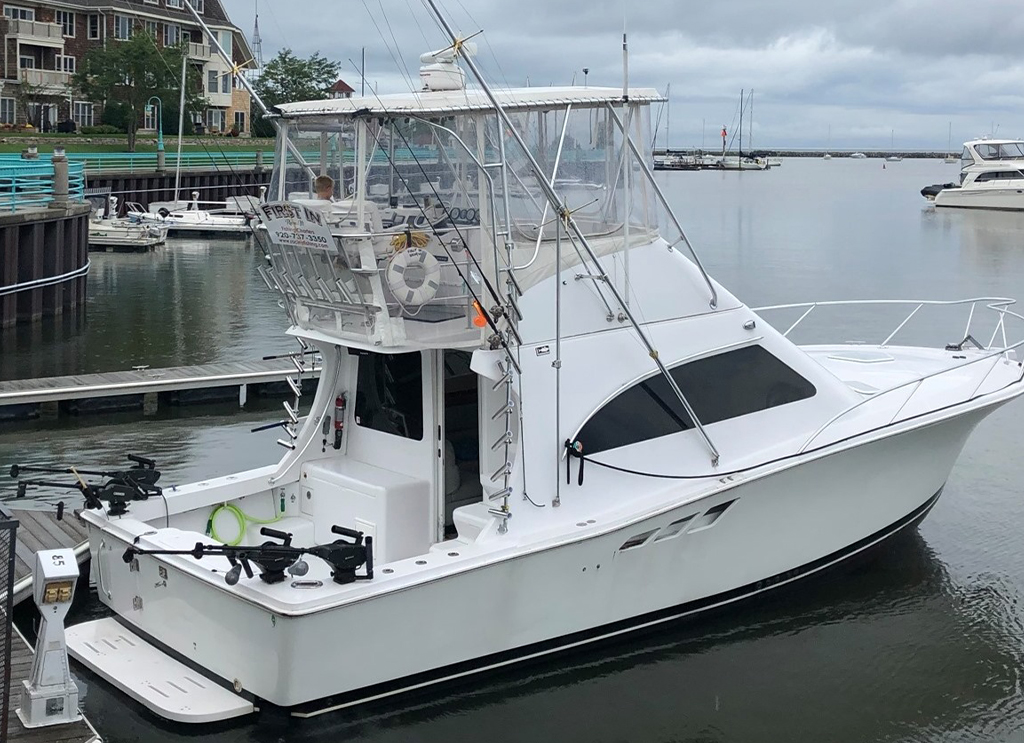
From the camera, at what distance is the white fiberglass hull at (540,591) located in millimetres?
7520

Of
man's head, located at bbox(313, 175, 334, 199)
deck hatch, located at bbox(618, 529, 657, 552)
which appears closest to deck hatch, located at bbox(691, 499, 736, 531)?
deck hatch, located at bbox(618, 529, 657, 552)

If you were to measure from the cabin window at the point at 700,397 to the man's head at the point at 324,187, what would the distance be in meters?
2.33

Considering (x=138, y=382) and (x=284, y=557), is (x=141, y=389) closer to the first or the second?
(x=138, y=382)

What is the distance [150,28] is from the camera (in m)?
59.5

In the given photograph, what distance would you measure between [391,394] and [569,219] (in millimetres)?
2023

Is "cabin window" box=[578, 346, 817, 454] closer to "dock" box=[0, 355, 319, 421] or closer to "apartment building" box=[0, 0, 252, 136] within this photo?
"dock" box=[0, 355, 319, 421]

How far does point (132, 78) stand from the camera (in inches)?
2131

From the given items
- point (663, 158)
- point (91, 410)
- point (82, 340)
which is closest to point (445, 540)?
point (91, 410)

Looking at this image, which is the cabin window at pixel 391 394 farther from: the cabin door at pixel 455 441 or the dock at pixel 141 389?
the dock at pixel 141 389

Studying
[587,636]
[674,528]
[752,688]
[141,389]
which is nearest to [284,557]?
[587,636]

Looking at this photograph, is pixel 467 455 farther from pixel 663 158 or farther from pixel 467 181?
pixel 663 158

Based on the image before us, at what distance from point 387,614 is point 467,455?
165 centimetres

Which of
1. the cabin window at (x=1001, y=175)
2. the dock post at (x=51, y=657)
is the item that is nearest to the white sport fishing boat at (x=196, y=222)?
the cabin window at (x=1001, y=175)

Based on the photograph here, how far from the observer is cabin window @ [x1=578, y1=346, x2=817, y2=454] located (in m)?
8.72
